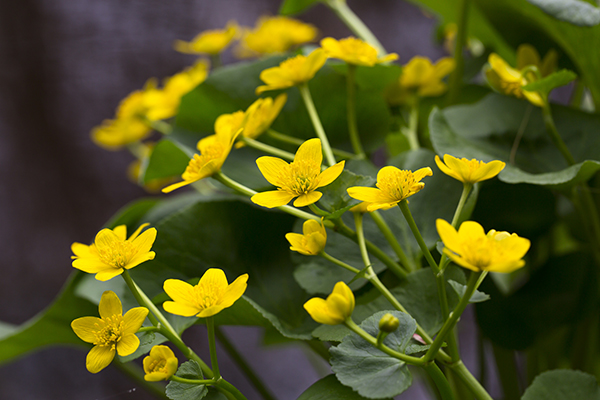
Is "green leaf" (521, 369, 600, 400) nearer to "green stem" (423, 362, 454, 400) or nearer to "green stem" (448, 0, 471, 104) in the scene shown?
"green stem" (423, 362, 454, 400)

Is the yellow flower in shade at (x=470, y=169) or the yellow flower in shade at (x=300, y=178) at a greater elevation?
the yellow flower in shade at (x=470, y=169)

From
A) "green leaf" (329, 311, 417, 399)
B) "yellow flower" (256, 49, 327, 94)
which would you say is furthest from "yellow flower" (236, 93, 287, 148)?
"green leaf" (329, 311, 417, 399)

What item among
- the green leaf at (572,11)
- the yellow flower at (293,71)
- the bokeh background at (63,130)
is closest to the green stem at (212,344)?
the yellow flower at (293,71)

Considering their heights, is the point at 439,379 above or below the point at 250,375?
above

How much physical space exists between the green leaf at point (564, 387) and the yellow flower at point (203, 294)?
0.13 m

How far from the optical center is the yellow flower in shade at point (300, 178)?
165 mm

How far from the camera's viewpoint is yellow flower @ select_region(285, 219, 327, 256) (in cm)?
16

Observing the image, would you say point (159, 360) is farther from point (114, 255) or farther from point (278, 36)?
point (278, 36)

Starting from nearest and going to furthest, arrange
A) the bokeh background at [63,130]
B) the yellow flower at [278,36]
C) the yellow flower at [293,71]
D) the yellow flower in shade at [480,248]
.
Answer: the yellow flower in shade at [480,248] < the yellow flower at [293,71] < the yellow flower at [278,36] < the bokeh background at [63,130]

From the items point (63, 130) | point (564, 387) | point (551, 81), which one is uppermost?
point (551, 81)

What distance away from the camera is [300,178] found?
6.6 inches

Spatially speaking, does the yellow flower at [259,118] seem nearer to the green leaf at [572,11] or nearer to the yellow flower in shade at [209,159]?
the yellow flower in shade at [209,159]

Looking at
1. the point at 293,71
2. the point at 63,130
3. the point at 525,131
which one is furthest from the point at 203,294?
the point at 63,130

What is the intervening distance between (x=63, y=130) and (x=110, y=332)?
0.53m
